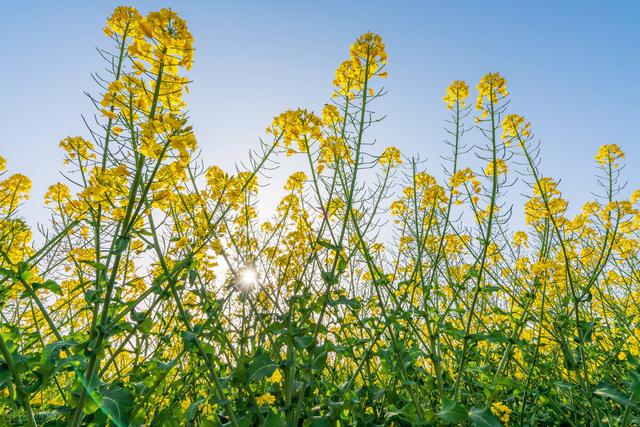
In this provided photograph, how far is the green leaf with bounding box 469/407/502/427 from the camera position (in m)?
2.03

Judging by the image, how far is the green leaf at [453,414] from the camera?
6.51 feet

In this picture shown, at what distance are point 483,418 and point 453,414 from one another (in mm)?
200

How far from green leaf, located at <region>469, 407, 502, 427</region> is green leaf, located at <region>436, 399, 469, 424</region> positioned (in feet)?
0.24

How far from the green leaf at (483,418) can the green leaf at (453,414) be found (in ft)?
0.24

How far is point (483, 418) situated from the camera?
6.82 ft

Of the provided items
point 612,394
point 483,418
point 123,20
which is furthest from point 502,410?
point 123,20

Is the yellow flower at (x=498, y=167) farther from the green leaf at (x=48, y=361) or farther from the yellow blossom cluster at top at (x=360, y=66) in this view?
the green leaf at (x=48, y=361)

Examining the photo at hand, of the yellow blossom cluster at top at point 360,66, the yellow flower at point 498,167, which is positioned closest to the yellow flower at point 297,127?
the yellow blossom cluster at top at point 360,66

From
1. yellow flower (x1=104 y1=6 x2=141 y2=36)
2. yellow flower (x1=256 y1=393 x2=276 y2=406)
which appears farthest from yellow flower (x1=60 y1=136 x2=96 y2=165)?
yellow flower (x1=256 y1=393 x2=276 y2=406)

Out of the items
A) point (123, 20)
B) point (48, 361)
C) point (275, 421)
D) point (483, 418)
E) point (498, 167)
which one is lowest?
point (483, 418)

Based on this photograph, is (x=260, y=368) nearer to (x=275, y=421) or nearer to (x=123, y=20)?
(x=275, y=421)

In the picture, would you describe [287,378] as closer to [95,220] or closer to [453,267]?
[95,220]

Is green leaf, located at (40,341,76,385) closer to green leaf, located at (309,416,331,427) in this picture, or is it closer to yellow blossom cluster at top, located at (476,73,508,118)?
green leaf, located at (309,416,331,427)

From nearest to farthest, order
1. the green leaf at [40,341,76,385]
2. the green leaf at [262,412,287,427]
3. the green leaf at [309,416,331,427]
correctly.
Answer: the green leaf at [40,341,76,385]
the green leaf at [262,412,287,427]
the green leaf at [309,416,331,427]
